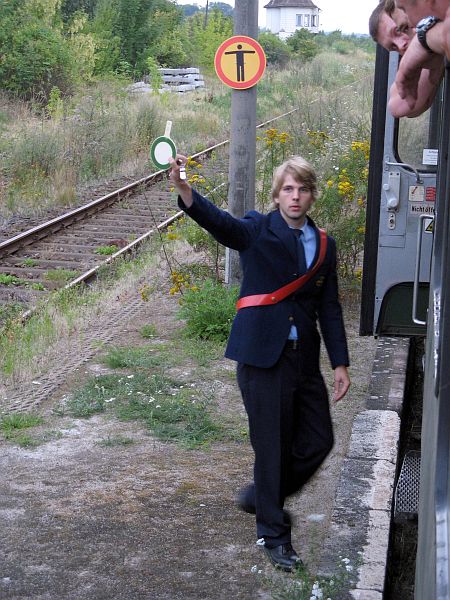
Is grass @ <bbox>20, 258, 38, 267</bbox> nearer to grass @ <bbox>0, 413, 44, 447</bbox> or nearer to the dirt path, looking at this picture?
the dirt path

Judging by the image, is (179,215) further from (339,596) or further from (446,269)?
(446,269)

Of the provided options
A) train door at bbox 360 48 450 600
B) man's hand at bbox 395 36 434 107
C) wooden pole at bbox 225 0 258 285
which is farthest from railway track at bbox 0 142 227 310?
man's hand at bbox 395 36 434 107

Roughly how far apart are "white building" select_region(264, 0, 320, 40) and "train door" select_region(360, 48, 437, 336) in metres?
101

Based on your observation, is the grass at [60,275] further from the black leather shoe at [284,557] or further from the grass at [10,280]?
the black leather shoe at [284,557]

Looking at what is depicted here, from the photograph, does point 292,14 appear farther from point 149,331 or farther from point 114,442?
point 114,442

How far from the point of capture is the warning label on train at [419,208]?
6809 millimetres

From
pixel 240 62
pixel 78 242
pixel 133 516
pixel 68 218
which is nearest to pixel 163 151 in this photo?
pixel 133 516

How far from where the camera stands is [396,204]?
22.5 ft

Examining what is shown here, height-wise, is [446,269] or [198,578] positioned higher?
[446,269]

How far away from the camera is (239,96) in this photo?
9.27 m

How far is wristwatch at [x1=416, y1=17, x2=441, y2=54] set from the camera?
2369 mm

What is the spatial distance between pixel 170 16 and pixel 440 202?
139 feet

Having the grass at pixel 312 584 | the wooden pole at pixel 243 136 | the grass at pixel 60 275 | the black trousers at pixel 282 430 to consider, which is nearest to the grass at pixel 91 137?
the grass at pixel 60 275

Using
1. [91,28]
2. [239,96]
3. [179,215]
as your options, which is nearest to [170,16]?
[91,28]
